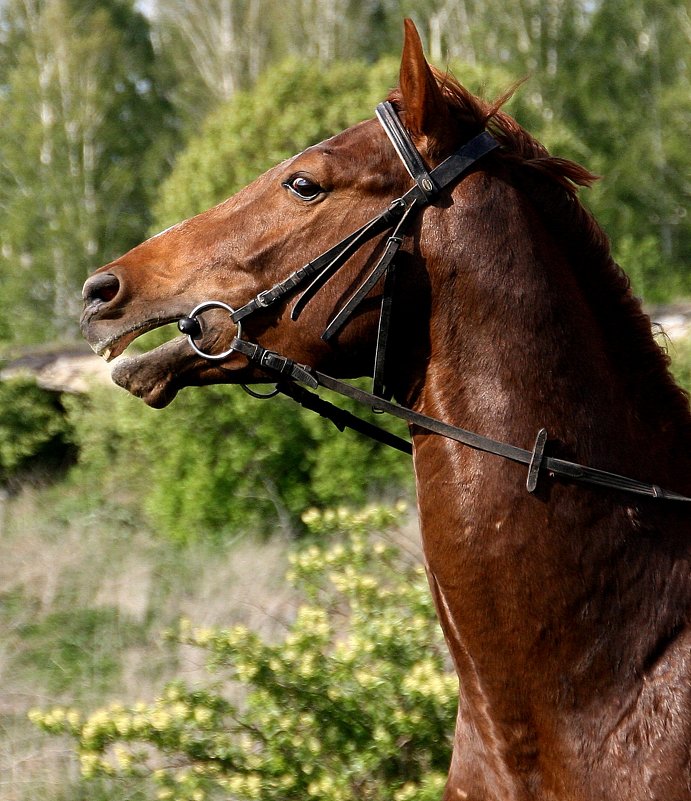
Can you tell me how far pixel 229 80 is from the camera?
26.6m

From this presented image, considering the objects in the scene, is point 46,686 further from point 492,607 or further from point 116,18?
point 116,18

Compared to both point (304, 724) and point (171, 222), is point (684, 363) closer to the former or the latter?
point (171, 222)

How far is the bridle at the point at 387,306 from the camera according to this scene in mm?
2068

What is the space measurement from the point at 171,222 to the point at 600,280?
7910 millimetres

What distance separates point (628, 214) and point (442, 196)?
2305 cm

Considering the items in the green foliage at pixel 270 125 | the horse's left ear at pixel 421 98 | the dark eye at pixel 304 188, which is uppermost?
the green foliage at pixel 270 125

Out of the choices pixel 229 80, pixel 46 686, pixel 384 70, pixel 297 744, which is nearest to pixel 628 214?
pixel 229 80

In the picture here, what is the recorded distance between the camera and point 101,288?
2287 millimetres

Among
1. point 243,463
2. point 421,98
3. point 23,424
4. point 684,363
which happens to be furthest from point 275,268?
point 23,424

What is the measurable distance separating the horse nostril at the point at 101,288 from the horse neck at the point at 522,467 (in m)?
0.74

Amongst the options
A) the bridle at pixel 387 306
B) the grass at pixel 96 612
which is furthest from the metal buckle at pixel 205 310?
the grass at pixel 96 612

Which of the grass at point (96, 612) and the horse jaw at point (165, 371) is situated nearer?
the horse jaw at point (165, 371)

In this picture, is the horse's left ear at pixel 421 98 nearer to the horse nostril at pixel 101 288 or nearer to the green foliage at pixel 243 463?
the horse nostril at pixel 101 288

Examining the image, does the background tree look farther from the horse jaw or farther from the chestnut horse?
the chestnut horse
